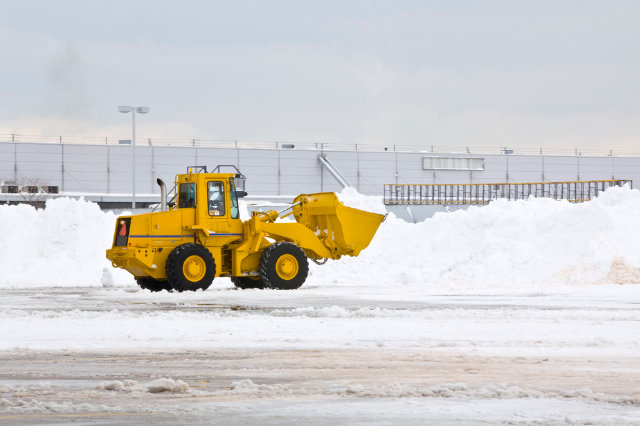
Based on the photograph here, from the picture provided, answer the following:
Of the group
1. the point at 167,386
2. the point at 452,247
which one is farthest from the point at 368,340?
the point at 452,247

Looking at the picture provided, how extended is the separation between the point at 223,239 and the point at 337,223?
2.88 metres

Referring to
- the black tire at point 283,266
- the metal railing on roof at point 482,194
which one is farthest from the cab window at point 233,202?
the metal railing on roof at point 482,194

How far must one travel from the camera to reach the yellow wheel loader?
21.7 meters

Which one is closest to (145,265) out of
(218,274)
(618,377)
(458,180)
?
(218,274)

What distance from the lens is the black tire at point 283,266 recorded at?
73.6 feet

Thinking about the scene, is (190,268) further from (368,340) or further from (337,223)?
(368,340)

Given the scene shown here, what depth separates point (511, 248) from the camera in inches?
1067

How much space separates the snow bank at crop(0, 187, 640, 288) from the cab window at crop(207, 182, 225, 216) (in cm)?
489

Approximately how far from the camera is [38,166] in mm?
67188

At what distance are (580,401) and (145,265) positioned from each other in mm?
15102

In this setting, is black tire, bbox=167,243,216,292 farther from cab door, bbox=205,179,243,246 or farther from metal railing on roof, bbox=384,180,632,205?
metal railing on roof, bbox=384,180,632,205

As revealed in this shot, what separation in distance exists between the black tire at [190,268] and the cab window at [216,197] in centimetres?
113

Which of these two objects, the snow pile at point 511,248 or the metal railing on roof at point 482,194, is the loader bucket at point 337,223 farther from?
the metal railing on roof at point 482,194

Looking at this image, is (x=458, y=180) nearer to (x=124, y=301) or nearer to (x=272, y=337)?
(x=124, y=301)
